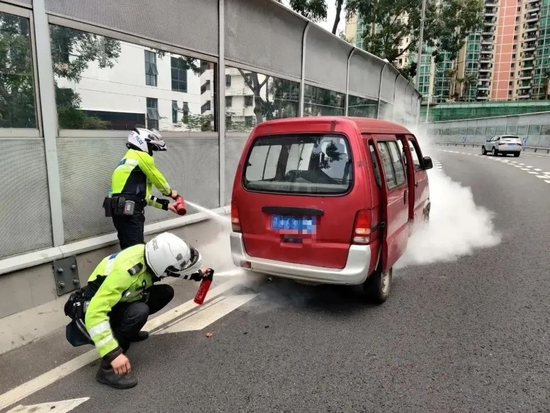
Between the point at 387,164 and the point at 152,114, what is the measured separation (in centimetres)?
281

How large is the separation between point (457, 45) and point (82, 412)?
32575 mm

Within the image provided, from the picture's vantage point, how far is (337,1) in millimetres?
18281

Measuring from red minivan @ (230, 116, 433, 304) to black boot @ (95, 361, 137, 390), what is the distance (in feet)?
5.11

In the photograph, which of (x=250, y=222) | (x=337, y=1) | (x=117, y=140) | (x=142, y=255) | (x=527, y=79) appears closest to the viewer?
(x=142, y=255)

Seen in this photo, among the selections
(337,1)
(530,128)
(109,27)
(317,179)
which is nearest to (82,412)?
(317,179)

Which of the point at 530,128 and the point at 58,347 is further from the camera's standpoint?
the point at 530,128

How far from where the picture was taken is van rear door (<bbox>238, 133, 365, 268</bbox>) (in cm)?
348

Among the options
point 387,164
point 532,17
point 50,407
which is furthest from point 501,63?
point 50,407

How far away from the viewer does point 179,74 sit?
514 centimetres

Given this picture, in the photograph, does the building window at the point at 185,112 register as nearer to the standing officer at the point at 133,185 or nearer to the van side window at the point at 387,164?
the standing officer at the point at 133,185

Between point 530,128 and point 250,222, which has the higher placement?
point 530,128

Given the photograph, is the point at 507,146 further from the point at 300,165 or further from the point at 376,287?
the point at 300,165

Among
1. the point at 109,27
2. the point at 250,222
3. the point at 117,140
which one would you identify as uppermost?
the point at 109,27

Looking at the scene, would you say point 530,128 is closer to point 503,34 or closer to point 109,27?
point 109,27
